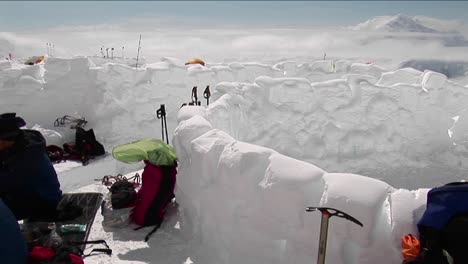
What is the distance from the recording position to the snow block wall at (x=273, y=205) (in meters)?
2.14

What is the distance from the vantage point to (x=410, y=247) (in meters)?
1.97

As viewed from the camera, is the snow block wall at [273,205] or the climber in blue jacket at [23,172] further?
the climber in blue jacket at [23,172]

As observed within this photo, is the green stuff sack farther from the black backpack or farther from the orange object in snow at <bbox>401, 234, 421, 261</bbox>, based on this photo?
the black backpack

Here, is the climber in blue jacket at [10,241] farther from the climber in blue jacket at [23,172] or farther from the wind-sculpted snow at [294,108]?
the wind-sculpted snow at [294,108]

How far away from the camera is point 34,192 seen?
11.4 feet

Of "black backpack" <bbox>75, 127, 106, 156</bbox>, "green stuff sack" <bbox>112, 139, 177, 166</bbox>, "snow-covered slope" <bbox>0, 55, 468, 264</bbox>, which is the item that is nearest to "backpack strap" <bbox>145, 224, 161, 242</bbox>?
"snow-covered slope" <bbox>0, 55, 468, 264</bbox>

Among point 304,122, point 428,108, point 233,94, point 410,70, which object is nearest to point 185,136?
point 233,94

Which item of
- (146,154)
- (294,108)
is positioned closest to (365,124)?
(294,108)

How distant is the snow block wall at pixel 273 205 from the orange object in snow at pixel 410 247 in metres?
0.07

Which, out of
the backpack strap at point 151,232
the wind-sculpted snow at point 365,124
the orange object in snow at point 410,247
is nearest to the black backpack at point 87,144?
the wind-sculpted snow at point 365,124

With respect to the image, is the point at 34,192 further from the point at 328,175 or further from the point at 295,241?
the point at 328,175

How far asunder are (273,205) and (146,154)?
146cm

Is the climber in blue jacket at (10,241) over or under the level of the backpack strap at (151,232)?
over

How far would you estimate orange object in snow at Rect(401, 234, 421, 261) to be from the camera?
1.96m
